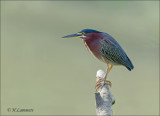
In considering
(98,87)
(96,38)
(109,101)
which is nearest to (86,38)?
(96,38)

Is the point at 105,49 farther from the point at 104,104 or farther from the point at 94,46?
the point at 104,104

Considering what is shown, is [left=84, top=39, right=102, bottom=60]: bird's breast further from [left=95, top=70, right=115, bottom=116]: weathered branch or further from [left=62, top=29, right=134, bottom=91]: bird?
[left=95, top=70, right=115, bottom=116]: weathered branch

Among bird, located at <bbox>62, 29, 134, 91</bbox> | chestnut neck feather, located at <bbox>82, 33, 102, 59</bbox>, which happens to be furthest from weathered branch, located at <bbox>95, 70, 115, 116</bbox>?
chestnut neck feather, located at <bbox>82, 33, 102, 59</bbox>

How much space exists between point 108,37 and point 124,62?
0.20 m

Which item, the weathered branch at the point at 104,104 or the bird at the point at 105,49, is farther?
the bird at the point at 105,49

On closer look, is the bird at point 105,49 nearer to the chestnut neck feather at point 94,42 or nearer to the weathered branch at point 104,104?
the chestnut neck feather at point 94,42

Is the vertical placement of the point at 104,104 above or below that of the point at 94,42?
below

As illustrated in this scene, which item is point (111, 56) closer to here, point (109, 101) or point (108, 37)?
point (108, 37)

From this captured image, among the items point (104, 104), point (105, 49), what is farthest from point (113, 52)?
point (104, 104)

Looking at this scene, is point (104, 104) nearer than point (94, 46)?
Yes

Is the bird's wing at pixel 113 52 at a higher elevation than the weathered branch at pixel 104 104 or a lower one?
higher

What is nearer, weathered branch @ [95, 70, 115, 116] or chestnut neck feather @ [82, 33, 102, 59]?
weathered branch @ [95, 70, 115, 116]

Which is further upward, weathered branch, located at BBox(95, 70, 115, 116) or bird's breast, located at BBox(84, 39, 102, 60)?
bird's breast, located at BBox(84, 39, 102, 60)

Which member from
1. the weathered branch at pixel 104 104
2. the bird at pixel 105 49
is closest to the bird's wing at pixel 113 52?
the bird at pixel 105 49
